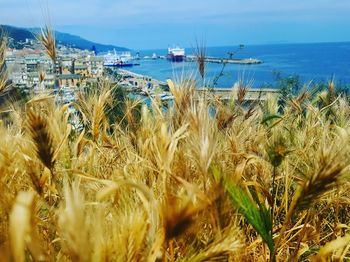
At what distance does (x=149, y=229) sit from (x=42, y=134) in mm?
436

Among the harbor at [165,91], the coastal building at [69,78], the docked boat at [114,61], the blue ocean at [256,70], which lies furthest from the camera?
the docked boat at [114,61]

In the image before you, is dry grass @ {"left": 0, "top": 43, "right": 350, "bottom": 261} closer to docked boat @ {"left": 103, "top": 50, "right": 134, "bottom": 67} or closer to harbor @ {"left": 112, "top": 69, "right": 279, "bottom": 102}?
harbor @ {"left": 112, "top": 69, "right": 279, "bottom": 102}

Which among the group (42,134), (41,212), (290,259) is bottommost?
(290,259)

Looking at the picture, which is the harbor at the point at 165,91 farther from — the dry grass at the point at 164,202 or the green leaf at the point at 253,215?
the green leaf at the point at 253,215

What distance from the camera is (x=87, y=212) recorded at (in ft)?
2.43

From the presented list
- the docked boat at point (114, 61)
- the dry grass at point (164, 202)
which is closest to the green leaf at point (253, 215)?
the dry grass at point (164, 202)

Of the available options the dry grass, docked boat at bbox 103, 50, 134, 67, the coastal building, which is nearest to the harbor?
the coastal building

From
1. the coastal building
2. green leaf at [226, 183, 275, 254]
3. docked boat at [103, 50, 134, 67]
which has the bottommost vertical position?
docked boat at [103, 50, 134, 67]

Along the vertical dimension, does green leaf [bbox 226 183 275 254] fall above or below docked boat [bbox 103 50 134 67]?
above

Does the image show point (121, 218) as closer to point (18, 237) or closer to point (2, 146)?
point (18, 237)

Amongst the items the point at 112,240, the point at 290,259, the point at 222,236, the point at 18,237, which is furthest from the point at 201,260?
the point at 290,259

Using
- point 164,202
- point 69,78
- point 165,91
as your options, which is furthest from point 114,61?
point 164,202

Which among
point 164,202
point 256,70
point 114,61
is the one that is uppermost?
point 164,202

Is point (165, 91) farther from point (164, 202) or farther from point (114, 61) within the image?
point (114, 61)
